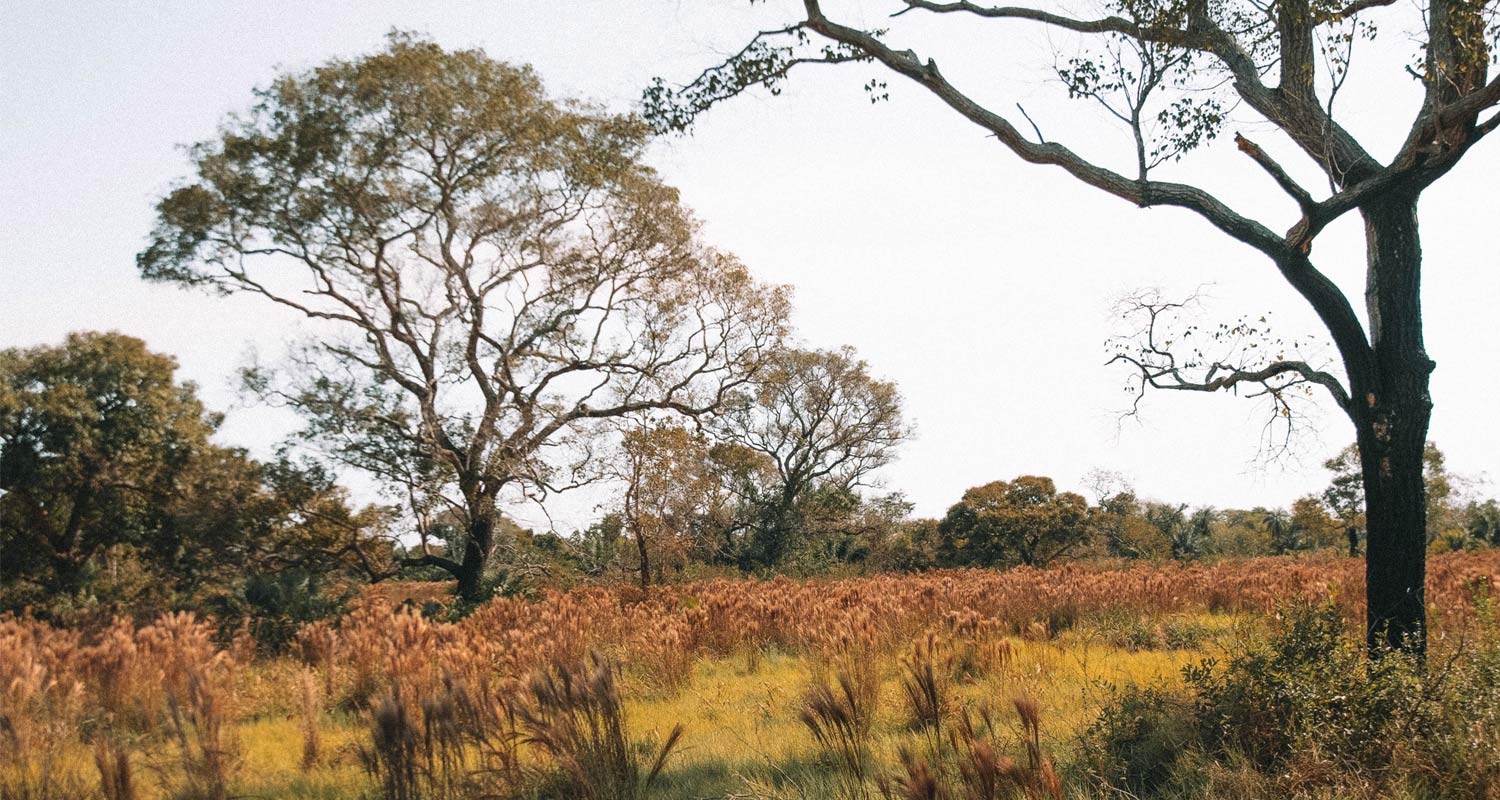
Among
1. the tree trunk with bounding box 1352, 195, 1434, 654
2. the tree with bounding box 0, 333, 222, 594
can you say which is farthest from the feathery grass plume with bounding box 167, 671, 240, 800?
the tree with bounding box 0, 333, 222, 594

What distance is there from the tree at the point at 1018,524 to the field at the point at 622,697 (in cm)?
1835

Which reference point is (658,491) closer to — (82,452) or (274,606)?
(274,606)

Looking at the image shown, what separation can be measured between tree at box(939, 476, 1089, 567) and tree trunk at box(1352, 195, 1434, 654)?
919 inches

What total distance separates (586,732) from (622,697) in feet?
8.51

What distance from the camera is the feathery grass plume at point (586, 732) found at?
3838mm

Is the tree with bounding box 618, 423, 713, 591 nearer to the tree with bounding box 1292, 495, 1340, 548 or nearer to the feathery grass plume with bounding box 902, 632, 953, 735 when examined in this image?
the feathery grass plume with bounding box 902, 632, 953, 735

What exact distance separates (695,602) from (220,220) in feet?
43.2

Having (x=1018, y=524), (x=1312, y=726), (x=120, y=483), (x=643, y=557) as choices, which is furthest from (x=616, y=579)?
(x=1312, y=726)

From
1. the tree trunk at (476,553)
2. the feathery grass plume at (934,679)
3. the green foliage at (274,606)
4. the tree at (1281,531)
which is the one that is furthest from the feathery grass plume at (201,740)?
the tree at (1281,531)

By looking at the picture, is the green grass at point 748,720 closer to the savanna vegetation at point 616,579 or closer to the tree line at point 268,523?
the savanna vegetation at point 616,579

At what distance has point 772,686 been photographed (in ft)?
22.9

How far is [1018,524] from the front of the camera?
29.2 metres

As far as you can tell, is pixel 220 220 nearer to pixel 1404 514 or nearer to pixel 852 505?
pixel 1404 514

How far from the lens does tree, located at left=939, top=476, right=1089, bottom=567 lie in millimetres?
29250
